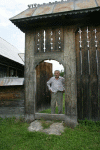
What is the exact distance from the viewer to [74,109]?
4469mm

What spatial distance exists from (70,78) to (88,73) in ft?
2.11

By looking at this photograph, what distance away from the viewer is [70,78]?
4555 mm

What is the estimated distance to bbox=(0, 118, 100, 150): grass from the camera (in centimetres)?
323

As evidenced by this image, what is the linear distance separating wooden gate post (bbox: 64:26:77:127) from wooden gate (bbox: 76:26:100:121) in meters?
0.16

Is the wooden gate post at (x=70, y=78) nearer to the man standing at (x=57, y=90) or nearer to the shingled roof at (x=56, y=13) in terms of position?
the shingled roof at (x=56, y=13)

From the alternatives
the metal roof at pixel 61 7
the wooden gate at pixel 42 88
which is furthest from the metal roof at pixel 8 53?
the metal roof at pixel 61 7

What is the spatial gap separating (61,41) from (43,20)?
98 centimetres

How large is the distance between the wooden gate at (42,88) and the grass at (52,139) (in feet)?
7.89

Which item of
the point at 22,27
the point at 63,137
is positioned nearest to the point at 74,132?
the point at 63,137

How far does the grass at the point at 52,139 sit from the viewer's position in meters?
3.23

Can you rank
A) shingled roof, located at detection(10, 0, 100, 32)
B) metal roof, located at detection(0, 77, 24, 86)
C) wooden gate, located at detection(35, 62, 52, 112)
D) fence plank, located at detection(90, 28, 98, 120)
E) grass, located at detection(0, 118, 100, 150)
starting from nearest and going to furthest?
1. grass, located at detection(0, 118, 100, 150)
2. shingled roof, located at detection(10, 0, 100, 32)
3. fence plank, located at detection(90, 28, 98, 120)
4. metal roof, located at detection(0, 77, 24, 86)
5. wooden gate, located at detection(35, 62, 52, 112)

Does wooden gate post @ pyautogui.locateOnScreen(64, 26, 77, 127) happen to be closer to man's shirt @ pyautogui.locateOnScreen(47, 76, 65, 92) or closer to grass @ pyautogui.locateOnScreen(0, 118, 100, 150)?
grass @ pyautogui.locateOnScreen(0, 118, 100, 150)

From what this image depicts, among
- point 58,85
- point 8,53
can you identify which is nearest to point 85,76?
point 58,85

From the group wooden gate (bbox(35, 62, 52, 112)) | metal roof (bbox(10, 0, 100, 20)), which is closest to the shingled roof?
metal roof (bbox(10, 0, 100, 20))
